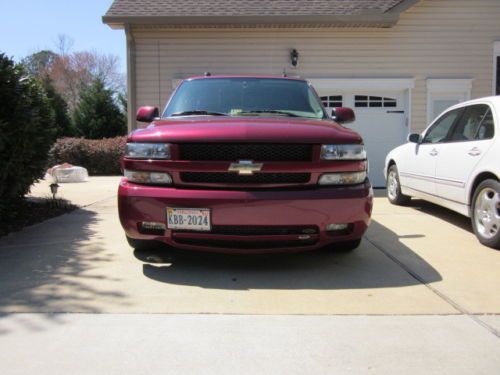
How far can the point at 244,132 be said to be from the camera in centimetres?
426

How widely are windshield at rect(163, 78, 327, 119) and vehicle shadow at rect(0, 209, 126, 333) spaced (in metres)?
1.69

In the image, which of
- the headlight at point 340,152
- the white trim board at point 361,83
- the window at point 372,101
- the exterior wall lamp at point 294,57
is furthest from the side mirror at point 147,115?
the window at point 372,101

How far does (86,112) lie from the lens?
22.3 m

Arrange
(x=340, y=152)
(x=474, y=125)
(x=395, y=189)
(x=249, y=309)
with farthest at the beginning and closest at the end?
(x=395, y=189), (x=474, y=125), (x=340, y=152), (x=249, y=309)

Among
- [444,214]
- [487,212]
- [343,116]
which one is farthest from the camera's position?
[444,214]

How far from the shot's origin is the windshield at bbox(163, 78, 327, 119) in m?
5.36

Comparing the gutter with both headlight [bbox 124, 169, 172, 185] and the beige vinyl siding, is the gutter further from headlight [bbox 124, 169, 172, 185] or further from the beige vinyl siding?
headlight [bbox 124, 169, 172, 185]

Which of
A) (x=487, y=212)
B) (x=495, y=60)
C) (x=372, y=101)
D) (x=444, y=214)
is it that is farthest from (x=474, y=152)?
(x=495, y=60)

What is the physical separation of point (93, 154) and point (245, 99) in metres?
10.7

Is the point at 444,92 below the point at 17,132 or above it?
above

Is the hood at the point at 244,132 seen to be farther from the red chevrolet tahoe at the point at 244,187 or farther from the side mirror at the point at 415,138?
the side mirror at the point at 415,138

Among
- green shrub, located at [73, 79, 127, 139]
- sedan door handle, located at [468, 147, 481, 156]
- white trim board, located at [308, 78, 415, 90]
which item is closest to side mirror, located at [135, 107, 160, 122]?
sedan door handle, located at [468, 147, 481, 156]

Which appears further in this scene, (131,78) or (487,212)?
(131,78)

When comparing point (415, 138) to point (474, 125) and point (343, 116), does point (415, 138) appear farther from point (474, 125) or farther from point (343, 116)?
point (343, 116)
